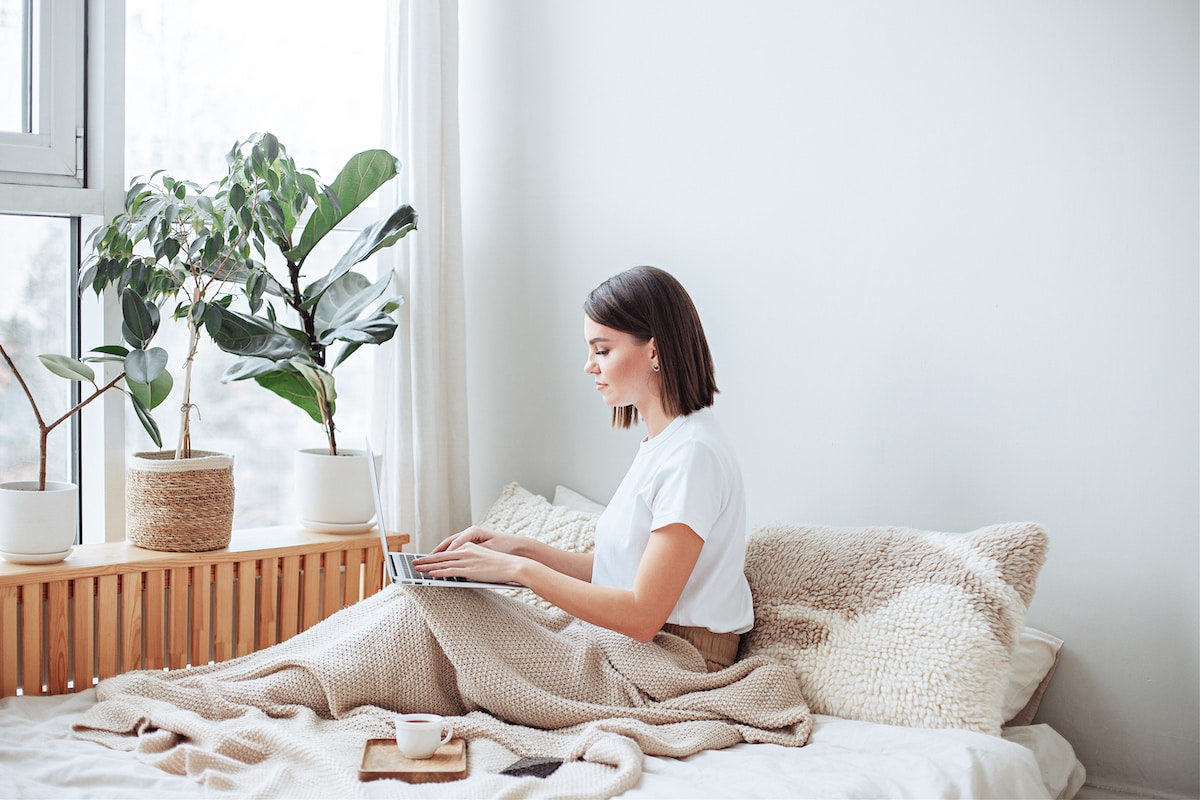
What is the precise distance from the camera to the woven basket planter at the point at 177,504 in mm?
2000

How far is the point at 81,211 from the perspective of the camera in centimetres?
216

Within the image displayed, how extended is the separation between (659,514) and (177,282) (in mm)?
1133

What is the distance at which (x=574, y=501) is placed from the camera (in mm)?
2312

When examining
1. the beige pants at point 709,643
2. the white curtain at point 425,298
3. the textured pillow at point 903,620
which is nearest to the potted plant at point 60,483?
the white curtain at point 425,298

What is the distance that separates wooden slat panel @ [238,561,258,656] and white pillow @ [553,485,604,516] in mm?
680

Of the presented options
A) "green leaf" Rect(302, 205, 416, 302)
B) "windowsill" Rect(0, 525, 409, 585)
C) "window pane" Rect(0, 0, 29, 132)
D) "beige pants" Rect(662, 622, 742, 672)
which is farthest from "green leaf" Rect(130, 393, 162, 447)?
"beige pants" Rect(662, 622, 742, 672)

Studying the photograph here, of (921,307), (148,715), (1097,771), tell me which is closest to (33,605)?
(148,715)

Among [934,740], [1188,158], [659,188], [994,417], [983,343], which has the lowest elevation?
[934,740]

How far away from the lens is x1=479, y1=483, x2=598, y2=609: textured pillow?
197 centimetres

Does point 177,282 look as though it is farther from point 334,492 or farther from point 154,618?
point 154,618

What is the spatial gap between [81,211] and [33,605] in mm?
852

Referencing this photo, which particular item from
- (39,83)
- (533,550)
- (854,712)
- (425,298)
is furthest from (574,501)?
(39,83)

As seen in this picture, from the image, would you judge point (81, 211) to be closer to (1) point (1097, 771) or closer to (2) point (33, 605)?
(2) point (33, 605)

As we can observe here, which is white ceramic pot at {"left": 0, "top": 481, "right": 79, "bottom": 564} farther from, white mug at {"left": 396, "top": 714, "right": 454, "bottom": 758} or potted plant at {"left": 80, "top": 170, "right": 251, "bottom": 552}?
white mug at {"left": 396, "top": 714, "right": 454, "bottom": 758}
